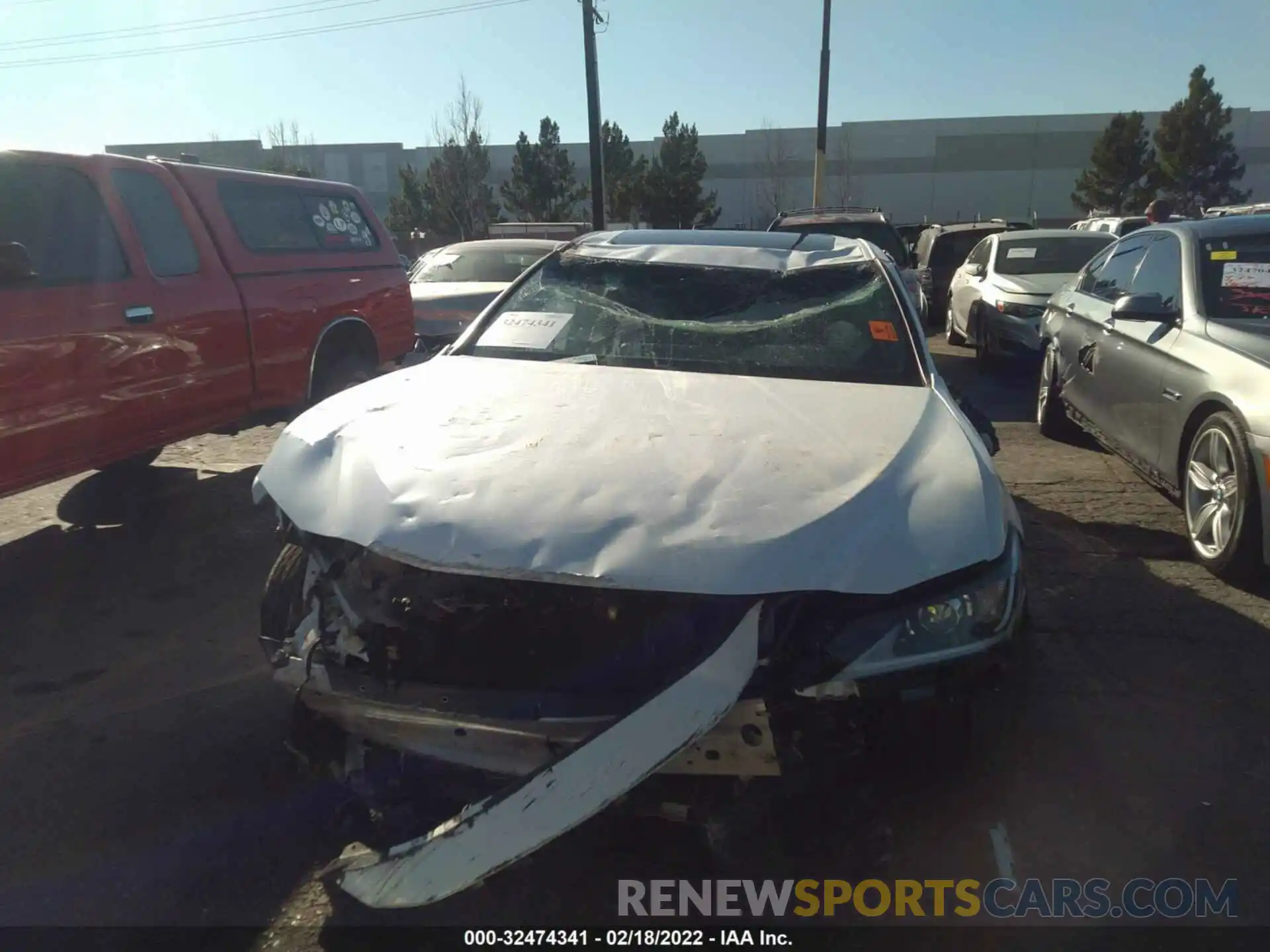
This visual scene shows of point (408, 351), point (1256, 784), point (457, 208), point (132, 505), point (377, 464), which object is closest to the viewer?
point (377, 464)

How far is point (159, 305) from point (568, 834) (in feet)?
14.1

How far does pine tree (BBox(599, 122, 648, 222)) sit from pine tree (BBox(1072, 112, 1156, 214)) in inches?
757

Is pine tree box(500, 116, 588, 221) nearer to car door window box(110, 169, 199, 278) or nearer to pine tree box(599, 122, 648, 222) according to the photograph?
pine tree box(599, 122, 648, 222)

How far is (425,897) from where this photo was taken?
207 centimetres

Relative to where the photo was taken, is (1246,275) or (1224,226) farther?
(1224,226)

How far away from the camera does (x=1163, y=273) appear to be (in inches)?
220

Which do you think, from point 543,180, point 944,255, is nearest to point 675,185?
point 543,180

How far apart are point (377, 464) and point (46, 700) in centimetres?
199

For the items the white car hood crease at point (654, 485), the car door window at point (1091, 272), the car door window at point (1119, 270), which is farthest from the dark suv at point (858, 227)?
the white car hood crease at point (654, 485)

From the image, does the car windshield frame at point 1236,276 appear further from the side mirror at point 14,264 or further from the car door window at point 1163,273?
the side mirror at point 14,264

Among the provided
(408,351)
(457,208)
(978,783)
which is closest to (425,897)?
(978,783)

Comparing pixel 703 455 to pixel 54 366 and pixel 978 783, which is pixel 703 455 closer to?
pixel 978 783

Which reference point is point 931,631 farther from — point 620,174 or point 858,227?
point 620,174

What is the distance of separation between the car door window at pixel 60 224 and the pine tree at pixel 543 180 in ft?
97.1
